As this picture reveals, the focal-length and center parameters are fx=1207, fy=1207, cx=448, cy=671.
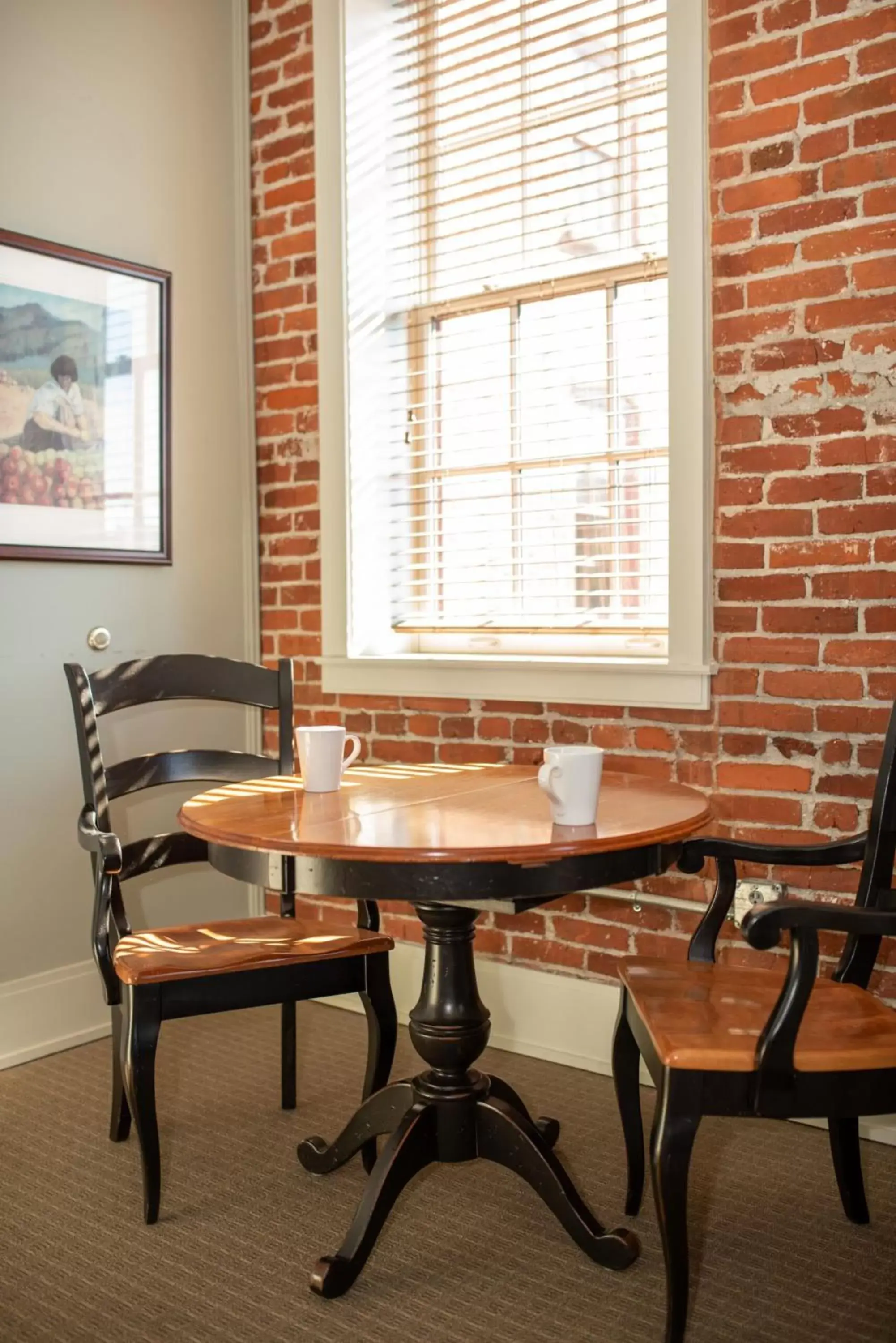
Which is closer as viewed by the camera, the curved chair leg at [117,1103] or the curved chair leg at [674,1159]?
the curved chair leg at [674,1159]

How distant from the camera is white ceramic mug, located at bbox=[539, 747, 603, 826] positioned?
1946mm

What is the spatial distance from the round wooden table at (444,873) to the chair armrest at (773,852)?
9cm

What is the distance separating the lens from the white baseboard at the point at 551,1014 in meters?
3.07

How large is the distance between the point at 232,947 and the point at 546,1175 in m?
0.74

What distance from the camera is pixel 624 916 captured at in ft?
10.0

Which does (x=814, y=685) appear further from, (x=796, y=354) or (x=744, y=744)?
(x=796, y=354)

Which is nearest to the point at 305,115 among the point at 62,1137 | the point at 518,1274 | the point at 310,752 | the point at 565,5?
the point at 565,5

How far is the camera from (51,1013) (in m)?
3.27

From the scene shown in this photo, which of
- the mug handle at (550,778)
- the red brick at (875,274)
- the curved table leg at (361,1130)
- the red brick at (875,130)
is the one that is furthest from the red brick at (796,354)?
the curved table leg at (361,1130)

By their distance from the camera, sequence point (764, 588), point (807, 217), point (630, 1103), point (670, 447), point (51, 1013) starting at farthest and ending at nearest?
1. point (51, 1013)
2. point (670, 447)
3. point (764, 588)
4. point (807, 217)
5. point (630, 1103)

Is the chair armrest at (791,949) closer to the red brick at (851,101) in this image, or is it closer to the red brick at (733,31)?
the red brick at (851,101)

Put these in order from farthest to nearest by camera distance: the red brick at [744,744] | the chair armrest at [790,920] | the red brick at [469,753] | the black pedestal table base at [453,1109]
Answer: the red brick at [469,753]
the red brick at [744,744]
the black pedestal table base at [453,1109]
the chair armrest at [790,920]

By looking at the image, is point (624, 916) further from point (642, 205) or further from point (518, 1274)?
point (642, 205)

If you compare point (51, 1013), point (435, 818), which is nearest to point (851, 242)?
point (435, 818)
